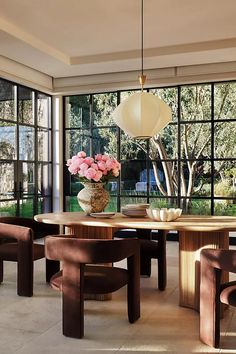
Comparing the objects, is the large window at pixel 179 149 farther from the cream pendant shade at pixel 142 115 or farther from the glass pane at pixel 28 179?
the cream pendant shade at pixel 142 115

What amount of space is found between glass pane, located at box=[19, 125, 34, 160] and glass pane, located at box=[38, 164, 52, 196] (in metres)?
0.40

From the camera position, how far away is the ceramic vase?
4184mm

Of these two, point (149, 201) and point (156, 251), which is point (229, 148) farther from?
point (156, 251)

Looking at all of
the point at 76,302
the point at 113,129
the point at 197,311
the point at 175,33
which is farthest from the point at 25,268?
the point at 113,129

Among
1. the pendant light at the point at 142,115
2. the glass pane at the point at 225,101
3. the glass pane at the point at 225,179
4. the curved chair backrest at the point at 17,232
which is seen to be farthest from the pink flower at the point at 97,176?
the glass pane at the point at 225,101

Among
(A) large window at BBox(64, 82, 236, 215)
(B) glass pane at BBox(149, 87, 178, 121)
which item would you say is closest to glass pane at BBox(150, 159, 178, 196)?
(A) large window at BBox(64, 82, 236, 215)

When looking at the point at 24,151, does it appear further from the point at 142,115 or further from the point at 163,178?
the point at 142,115

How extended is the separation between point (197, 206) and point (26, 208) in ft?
10.1

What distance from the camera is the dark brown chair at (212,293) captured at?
9.28 feet

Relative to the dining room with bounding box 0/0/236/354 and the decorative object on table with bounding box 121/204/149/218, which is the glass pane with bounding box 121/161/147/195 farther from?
the decorative object on table with bounding box 121/204/149/218

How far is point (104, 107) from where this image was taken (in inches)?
313

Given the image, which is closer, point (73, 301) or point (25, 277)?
point (73, 301)

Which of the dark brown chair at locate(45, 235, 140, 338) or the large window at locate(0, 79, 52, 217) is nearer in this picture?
the dark brown chair at locate(45, 235, 140, 338)

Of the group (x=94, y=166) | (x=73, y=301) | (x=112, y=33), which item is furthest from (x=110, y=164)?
(x=112, y=33)
